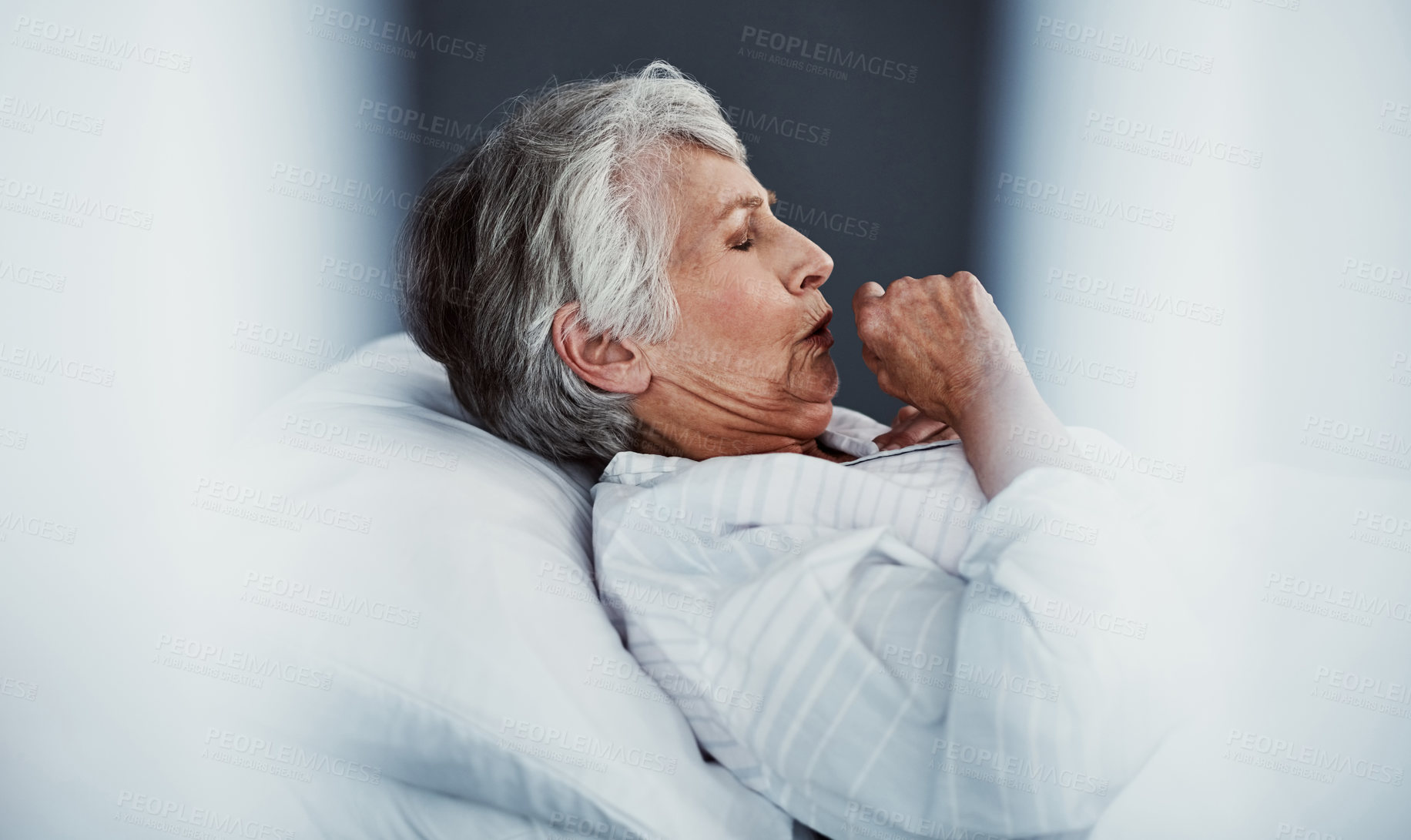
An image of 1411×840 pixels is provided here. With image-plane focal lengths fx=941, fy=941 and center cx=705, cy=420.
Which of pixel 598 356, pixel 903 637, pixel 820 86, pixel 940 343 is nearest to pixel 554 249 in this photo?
pixel 598 356

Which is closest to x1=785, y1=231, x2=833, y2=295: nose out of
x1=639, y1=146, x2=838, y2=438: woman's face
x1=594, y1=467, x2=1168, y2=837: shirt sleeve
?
x1=639, y1=146, x2=838, y2=438: woman's face

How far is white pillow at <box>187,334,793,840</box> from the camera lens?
0.90 metres

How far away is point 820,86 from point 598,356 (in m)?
0.99

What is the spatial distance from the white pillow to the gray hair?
0.70 feet

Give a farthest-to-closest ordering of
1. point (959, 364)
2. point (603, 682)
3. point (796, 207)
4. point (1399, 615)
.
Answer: point (796, 207) < point (959, 364) < point (1399, 615) < point (603, 682)

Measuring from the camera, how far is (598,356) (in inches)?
49.6

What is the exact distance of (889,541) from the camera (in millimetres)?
979

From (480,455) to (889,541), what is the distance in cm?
50

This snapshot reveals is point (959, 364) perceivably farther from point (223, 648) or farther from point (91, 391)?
point (91, 391)

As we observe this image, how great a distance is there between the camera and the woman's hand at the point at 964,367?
3.47ft

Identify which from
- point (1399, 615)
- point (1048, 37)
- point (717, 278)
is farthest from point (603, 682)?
point (1048, 37)

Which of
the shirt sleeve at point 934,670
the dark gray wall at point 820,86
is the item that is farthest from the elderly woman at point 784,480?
the dark gray wall at point 820,86

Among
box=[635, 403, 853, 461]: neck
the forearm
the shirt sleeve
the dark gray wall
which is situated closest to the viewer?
the shirt sleeve

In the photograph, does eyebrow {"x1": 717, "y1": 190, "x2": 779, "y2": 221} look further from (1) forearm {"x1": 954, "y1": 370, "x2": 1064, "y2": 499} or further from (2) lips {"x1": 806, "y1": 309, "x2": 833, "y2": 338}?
(1) forearm {"x1": 954, "y1": 370, "x2": 1064, "y2": 499}
